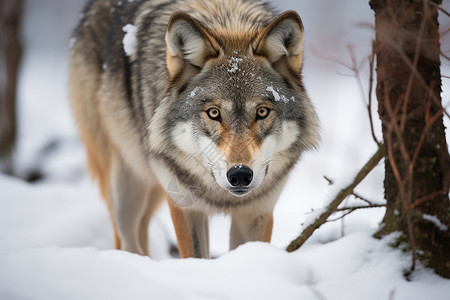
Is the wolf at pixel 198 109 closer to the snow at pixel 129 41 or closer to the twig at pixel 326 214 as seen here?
the snow at pixel 129 41

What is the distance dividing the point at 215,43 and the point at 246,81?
329 millimetres

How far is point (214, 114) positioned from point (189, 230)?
113 centimetres

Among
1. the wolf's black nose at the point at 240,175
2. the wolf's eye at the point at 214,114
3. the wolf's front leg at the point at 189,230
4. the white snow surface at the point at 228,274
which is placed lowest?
the wolf's front leg at the point at 189,230

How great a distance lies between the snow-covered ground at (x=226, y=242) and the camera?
5.77ft

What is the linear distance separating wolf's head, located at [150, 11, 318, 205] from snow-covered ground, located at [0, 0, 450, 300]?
1.12 feet

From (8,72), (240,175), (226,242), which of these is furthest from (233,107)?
(8,72)

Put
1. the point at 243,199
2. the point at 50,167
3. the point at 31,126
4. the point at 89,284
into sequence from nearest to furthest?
the point at 89,284
the point at 243,199
the point at 50,167
the point at 31,126

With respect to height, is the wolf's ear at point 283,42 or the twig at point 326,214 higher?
the wolf's ear at point 283,42

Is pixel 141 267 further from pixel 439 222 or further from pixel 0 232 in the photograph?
pixel 0 232

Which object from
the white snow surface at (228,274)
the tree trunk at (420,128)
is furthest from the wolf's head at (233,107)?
the tree trunk at (420,128)

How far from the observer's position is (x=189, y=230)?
136 inches

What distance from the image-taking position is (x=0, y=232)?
4.41m

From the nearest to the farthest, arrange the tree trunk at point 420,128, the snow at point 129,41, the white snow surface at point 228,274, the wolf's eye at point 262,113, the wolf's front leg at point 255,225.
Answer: the white snow surface at point 228,274 < the tree trunk at point 420,128 < the wolf's eye at point 262,113 < the wolf's front leg at point 255,225 < the snow at point 129,41

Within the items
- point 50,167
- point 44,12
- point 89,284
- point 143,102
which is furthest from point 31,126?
point 89,284
